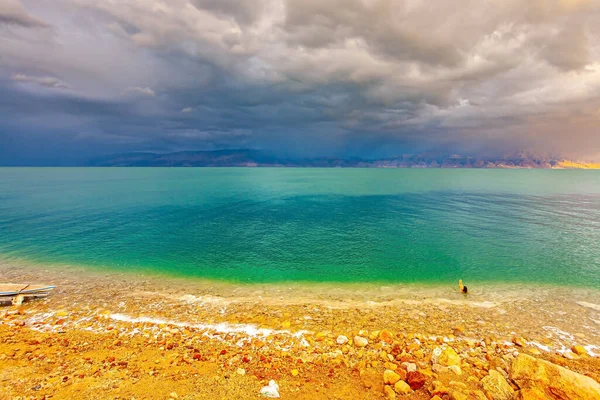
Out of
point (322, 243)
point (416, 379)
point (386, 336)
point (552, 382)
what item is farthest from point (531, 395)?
point (322, 243)

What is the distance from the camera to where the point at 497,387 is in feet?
37.0

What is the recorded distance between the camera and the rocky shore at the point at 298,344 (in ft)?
37.8

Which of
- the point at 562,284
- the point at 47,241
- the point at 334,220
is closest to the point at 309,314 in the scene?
the point at 562,284

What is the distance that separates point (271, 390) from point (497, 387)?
9337mm

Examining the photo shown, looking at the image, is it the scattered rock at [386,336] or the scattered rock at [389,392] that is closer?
the scattered rock at [389,392]

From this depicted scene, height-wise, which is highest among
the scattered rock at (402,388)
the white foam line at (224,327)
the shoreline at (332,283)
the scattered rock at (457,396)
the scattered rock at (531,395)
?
the scattered rock at (531,395)

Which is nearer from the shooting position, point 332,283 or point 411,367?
point 411,367

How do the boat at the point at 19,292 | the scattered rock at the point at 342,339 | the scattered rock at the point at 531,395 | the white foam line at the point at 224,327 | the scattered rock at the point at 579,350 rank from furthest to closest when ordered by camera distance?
the boat at the point at 19,292, the white foam line at the point at 224,327, the scattered rock at the point at 342,339, the scattered rock at the point at 579,350, the scattered rock at the point at 531,395

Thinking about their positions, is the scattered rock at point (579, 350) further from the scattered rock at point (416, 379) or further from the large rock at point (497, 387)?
the scattered rock at point (416, 379)

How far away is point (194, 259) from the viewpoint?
109 feet

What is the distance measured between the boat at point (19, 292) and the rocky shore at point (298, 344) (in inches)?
53.8

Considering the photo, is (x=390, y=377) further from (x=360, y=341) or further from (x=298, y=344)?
(x=298, y=344)

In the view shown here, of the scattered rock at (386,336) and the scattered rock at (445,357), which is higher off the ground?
the scattered rock at (445,357)

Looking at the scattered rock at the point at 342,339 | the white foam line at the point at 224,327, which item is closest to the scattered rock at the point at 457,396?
the scattered rock at the point at 342,339
